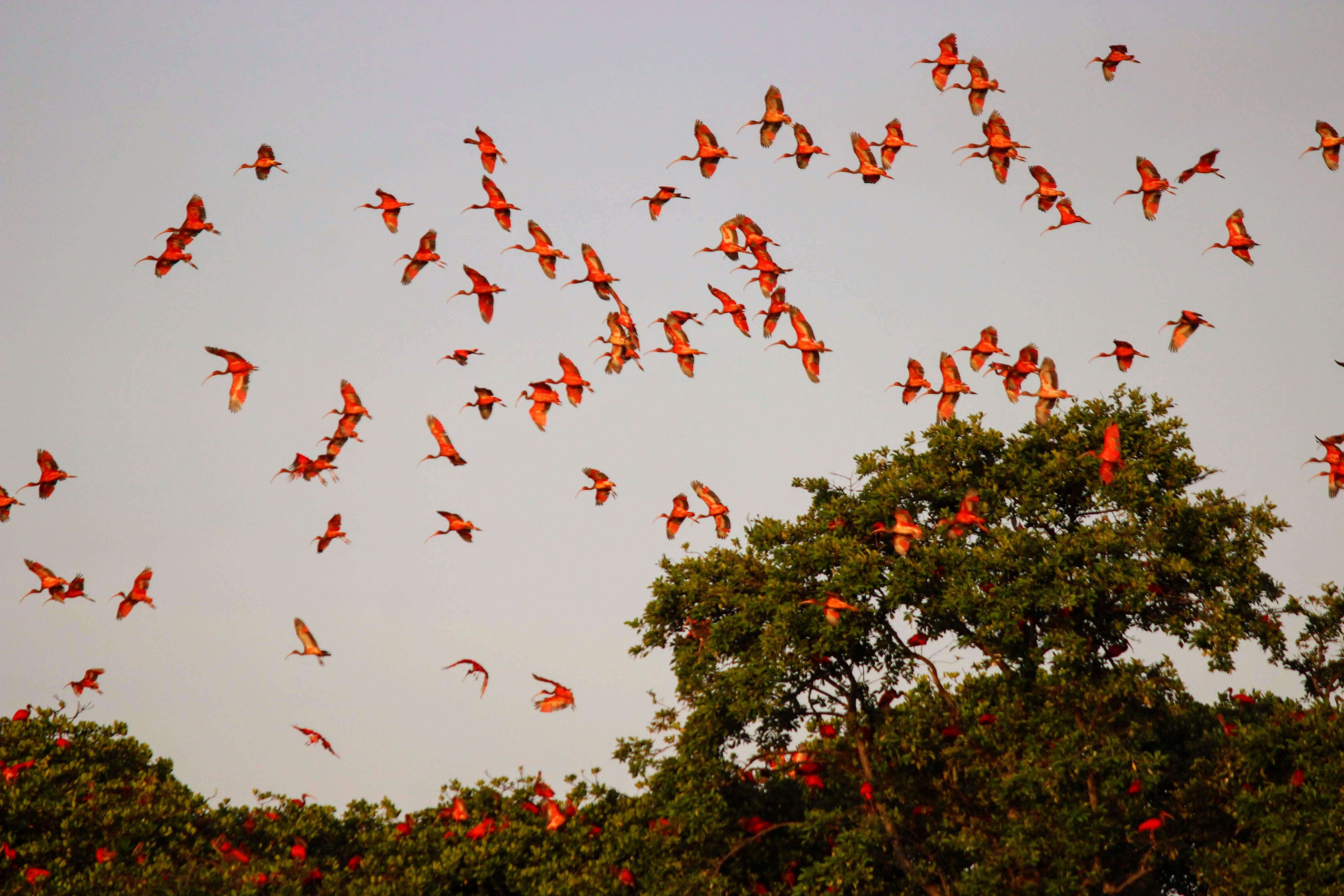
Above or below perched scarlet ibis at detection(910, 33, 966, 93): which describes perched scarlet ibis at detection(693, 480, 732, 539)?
below

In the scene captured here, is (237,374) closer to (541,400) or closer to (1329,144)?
(541,400)

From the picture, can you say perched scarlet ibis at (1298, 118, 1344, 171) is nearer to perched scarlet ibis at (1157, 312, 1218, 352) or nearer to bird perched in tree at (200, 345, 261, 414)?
perched scarlet ibis at (1157, 312, 1218, 352)

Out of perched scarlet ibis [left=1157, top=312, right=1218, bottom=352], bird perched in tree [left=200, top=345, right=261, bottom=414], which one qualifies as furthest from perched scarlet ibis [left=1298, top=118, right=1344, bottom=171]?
bird perched in tree [left=200, top=345, right=261, bottom=414]

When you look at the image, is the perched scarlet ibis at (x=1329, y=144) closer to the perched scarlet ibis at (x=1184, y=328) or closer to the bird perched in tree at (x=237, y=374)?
the perched scarlet ibis at (x=1184, y=328)

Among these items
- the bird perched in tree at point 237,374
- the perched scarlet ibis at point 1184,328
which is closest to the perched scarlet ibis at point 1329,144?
the perched scarlet ibis at point 1184,328

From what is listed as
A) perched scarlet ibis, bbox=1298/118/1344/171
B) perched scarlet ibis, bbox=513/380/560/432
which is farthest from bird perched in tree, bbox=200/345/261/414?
perched scarlet ibis, bbox=1298/118/1344/171

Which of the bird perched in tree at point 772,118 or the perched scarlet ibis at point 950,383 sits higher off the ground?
the bird perched in tree at point 772,118

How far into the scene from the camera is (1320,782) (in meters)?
21.4

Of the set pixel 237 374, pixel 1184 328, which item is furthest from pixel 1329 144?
pixel 237 374

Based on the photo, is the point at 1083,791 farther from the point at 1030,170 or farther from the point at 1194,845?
the point at 1030,170

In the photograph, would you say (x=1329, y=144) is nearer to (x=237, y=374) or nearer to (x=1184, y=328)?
(x=1184, y=328)

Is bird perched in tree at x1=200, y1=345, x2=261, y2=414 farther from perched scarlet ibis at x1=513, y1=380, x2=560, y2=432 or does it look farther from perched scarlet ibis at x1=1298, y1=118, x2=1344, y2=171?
perched scarlet ibis at x1=1298, y1=118, x2=1344, y2=171

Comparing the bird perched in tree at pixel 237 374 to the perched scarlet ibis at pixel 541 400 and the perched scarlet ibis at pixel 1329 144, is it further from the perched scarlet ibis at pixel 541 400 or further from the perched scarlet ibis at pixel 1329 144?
the perched scarlet ibis at pixel 1329 144

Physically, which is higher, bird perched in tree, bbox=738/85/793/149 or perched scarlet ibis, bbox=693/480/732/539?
bird perched in tree, bbox=738/85/793/149
